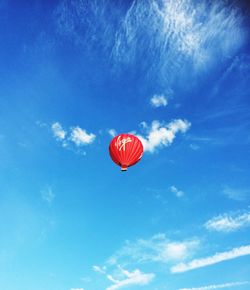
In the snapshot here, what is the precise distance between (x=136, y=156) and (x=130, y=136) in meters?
1.83

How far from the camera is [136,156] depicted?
31.4m

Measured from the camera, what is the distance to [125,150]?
1207 inches

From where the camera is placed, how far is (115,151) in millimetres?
30766

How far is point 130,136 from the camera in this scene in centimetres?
3070

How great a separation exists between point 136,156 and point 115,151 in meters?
1.86

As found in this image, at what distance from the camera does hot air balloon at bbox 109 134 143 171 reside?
100 ft

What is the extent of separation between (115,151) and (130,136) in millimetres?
1696

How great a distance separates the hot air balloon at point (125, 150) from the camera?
30.5 meters
